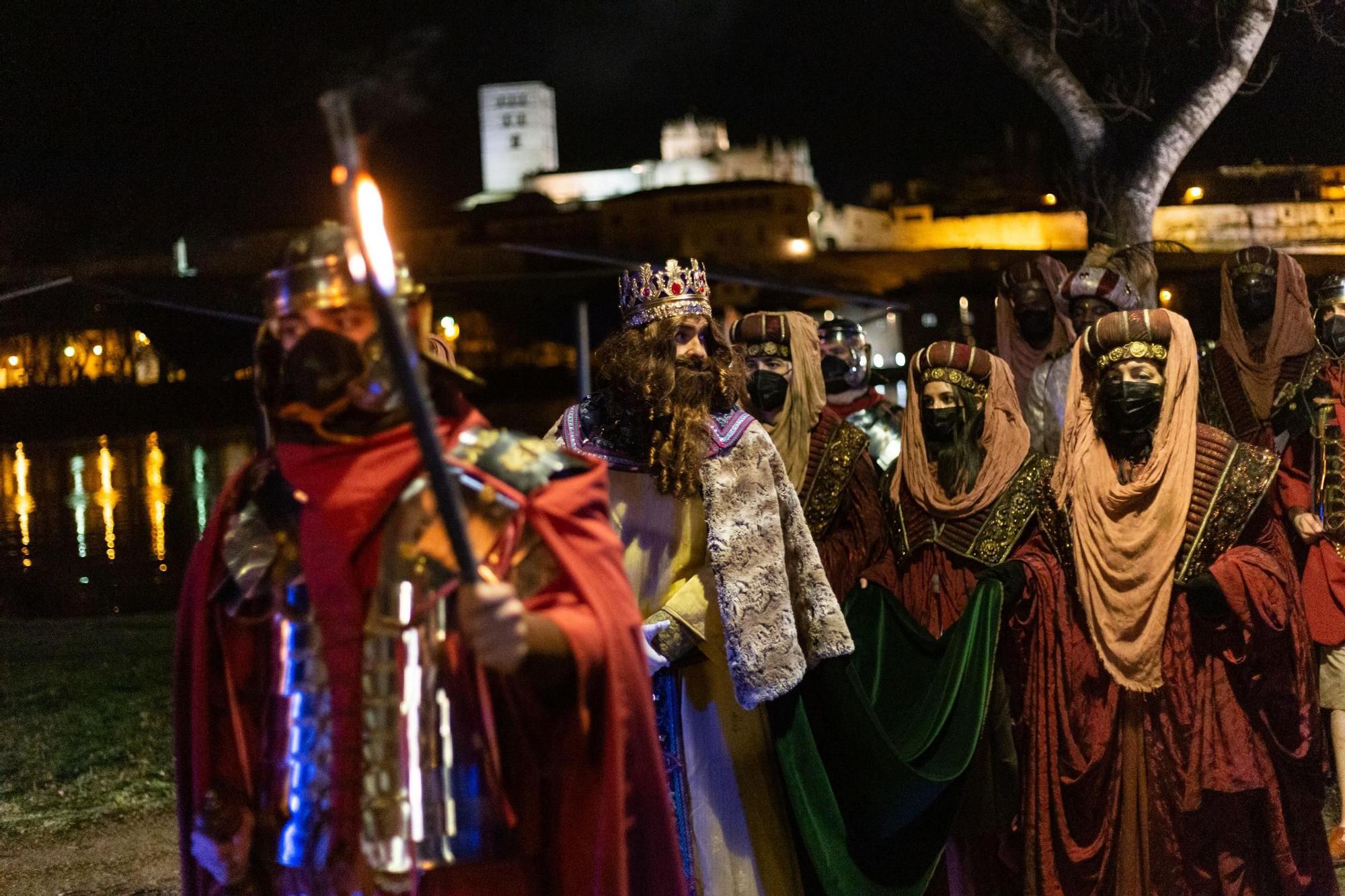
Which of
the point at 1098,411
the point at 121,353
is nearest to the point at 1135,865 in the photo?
the point at 1098,411

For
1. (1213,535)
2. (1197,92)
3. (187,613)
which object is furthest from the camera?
(1197,92)

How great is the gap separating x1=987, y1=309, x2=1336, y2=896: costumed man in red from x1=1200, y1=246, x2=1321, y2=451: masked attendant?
1.33 metres

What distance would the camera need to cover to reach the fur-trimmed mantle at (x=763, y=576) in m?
4.17

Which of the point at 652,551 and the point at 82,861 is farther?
the point at 82,861

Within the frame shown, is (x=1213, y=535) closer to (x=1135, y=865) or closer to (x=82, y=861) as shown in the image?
(x=1135, y=865)

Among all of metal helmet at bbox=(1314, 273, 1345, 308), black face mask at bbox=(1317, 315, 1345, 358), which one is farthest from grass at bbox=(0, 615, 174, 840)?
metal helmet at bbox=(1314, 273, 1345, 308)

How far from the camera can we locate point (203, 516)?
14086mm

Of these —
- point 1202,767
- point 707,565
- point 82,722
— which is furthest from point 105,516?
point 1202,767

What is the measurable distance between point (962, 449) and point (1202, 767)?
59.2 inches

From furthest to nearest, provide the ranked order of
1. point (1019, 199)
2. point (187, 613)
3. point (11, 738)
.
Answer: point (1019, 199) < point (11, 738) < point (187, 613)

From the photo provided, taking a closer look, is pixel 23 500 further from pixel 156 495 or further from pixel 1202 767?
pixel 1202 767

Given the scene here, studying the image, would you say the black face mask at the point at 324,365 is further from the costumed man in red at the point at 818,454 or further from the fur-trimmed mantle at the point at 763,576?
the costumed man in red at the point at 818,454

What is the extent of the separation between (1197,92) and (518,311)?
10630mm

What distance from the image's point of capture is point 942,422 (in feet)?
18.3
